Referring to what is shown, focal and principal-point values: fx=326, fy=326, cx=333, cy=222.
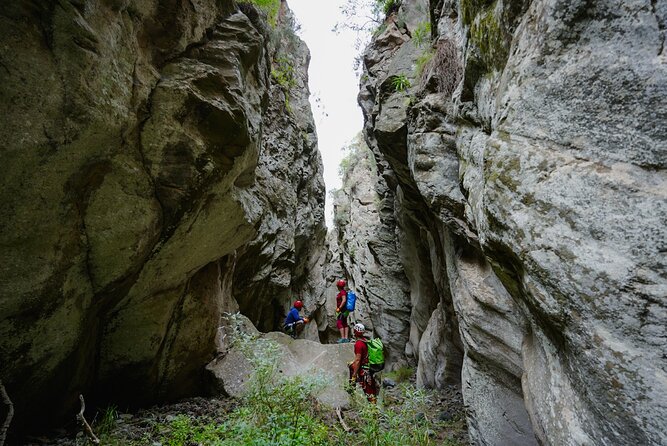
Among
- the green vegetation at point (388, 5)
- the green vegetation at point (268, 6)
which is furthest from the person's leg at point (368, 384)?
the green vegetation at point (388, 5)

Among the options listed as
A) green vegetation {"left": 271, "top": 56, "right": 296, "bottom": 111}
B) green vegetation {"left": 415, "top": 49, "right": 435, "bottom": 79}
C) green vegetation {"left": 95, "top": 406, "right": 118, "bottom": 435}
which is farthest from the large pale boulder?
green vegetation {"left": 271, "top": 56, "right": 296, "bottom": 111}

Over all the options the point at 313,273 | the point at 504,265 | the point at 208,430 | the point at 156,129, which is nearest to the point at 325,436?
the point at 208,430

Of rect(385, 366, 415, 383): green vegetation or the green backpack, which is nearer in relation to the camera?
the green backpack

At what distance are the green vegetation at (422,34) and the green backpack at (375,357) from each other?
29.2 feet

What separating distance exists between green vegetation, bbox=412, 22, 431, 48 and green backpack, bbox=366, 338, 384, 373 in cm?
889

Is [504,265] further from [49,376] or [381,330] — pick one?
[381,330]

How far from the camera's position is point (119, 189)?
501 centimetres

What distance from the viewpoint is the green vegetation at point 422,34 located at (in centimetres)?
980

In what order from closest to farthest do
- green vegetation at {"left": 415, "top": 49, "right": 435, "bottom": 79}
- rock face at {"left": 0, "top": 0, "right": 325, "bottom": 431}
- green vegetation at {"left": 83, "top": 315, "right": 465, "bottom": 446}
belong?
rock face at {"left": 0, "top": 0, "right": 325, "bottom": 431}, green vegetation at {"left": 83, "top": 315, "right": 465, "bottom": 446}, green vegetation at {"left": 415, "top": 49, "right": 435, "bottom": 79}

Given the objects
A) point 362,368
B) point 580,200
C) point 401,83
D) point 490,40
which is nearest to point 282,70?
point 401,83

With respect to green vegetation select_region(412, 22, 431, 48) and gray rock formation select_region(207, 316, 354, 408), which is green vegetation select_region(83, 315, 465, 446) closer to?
gray rock formation select_region(207, 316, 354, 408)

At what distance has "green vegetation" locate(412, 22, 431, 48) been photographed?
9805 mm

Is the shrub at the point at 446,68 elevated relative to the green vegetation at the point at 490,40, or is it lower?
elevated

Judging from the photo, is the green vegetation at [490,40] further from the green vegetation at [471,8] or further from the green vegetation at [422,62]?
the green vegetation at [422,62]
